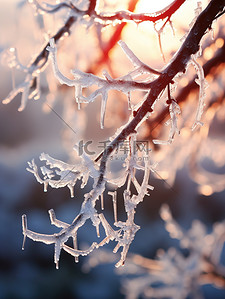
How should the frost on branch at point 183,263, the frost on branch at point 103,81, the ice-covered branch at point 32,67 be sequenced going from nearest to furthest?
the frost on branch at point 103,81
the ice-covered branch at point 32,67
the frost on branch at point 183,263

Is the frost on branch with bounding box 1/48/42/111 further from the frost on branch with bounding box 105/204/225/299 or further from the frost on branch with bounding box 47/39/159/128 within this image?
the frost on branch with bounding box 105/204/225/299

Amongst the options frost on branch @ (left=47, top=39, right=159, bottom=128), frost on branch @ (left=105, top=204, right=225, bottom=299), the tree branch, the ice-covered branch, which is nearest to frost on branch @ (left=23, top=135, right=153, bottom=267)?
the tree branch

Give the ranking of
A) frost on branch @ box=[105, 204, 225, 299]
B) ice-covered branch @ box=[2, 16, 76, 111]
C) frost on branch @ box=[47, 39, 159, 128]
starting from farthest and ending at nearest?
frost on branch @ box=[105, 204, 225, 299] → ice-covered branch @ box=[2, 16, 76, 111] → frost on branch @ box=[47, 39, 159, 128]

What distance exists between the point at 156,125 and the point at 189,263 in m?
3.34

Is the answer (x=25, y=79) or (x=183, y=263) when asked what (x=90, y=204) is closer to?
(x=25, y=79)

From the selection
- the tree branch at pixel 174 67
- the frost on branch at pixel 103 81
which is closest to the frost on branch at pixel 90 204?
the tree branch at pixel 174 67

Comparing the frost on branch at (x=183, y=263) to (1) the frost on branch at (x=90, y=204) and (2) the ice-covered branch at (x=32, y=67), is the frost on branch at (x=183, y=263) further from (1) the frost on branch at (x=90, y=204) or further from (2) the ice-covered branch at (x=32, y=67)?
(1) the frost on branch at (x=90, y=204)

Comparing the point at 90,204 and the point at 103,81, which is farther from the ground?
the point at 103,81

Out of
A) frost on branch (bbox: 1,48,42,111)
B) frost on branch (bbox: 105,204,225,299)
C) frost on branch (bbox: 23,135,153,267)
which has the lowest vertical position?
frost on branch (bbox: 105,204,225,299)

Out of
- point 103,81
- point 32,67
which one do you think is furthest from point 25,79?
point 103,81

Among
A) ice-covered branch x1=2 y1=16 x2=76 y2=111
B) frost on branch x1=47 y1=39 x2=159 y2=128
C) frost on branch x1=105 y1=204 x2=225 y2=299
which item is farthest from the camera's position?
frost on branch x1=105 y1=204 x2=225 y2=299

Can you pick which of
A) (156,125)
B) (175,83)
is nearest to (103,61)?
(156,125)

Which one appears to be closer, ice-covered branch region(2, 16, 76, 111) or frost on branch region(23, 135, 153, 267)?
frost on branch region(23, 135, 153, 267)

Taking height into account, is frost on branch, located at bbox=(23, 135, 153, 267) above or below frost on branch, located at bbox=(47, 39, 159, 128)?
below
